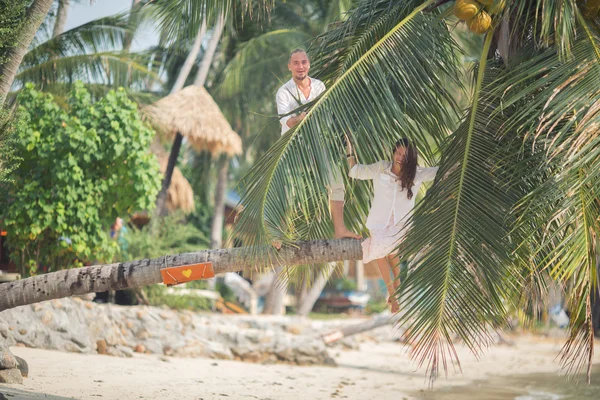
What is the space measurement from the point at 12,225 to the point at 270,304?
10980 mm

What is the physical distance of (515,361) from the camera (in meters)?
15.3

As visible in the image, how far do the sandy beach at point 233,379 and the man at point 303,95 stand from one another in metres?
1.44

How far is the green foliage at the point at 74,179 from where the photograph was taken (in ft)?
30.6

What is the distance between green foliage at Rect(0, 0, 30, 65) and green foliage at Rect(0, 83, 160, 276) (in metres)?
2.65

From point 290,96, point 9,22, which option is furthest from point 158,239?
point 290,96

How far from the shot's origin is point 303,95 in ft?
19.8

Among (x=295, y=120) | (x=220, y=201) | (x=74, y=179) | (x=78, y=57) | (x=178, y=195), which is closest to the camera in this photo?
(x=295, y=120)

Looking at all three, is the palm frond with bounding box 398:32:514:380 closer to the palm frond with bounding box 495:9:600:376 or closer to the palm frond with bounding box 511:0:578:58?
the palm frond with bounding box 495:9:600:376

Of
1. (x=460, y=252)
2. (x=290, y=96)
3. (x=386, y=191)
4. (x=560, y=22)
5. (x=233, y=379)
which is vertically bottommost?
(x=233, y=379)

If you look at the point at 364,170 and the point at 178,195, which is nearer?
the point at 364,170

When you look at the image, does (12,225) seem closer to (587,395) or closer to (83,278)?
(83,278)

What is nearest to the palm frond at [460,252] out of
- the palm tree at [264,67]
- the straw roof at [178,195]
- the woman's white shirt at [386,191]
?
the woman's white shirt at [386,191]

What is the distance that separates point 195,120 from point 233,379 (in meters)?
6.59

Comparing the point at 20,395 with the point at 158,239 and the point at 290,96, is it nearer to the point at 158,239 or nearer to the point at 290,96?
the point at 290,96
